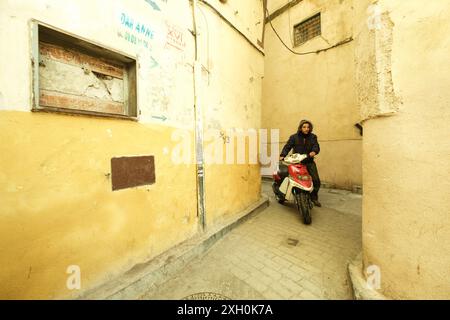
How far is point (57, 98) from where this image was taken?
1.84 metres

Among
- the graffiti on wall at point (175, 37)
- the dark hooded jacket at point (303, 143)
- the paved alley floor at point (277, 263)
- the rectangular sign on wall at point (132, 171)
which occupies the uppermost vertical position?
the graffiti on wall at point (175, 37)

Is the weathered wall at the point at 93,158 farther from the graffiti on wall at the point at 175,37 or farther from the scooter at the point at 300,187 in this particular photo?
the scooter at the point at 300,187

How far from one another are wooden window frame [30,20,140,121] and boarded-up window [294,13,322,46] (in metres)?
7.40

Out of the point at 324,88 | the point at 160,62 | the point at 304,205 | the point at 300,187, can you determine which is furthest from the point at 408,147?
the point at 324,88

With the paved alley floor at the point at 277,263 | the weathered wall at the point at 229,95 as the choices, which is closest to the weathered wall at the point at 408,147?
the paved alley floor at the point at 277,263

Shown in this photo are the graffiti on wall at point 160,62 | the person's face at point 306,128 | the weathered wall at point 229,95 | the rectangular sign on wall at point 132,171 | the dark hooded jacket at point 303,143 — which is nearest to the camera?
the rectangular sign on wall at point 132,171

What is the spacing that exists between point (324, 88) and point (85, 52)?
716 centimetres

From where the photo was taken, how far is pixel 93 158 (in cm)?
195

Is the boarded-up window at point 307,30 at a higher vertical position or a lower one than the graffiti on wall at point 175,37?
higher

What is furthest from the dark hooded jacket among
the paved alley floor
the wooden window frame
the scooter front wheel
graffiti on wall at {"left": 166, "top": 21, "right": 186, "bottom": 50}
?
the wooden window frame

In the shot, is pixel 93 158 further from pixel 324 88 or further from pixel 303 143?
pixel 324 88

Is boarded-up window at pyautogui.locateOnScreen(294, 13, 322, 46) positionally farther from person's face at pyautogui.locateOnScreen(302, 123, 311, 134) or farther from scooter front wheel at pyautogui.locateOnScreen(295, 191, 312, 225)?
scooter front wheel at pyautogui.locateOnScreen(295, 191, 312, 225)

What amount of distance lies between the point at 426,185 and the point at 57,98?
3.26 m

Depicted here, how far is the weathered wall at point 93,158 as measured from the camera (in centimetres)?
152
